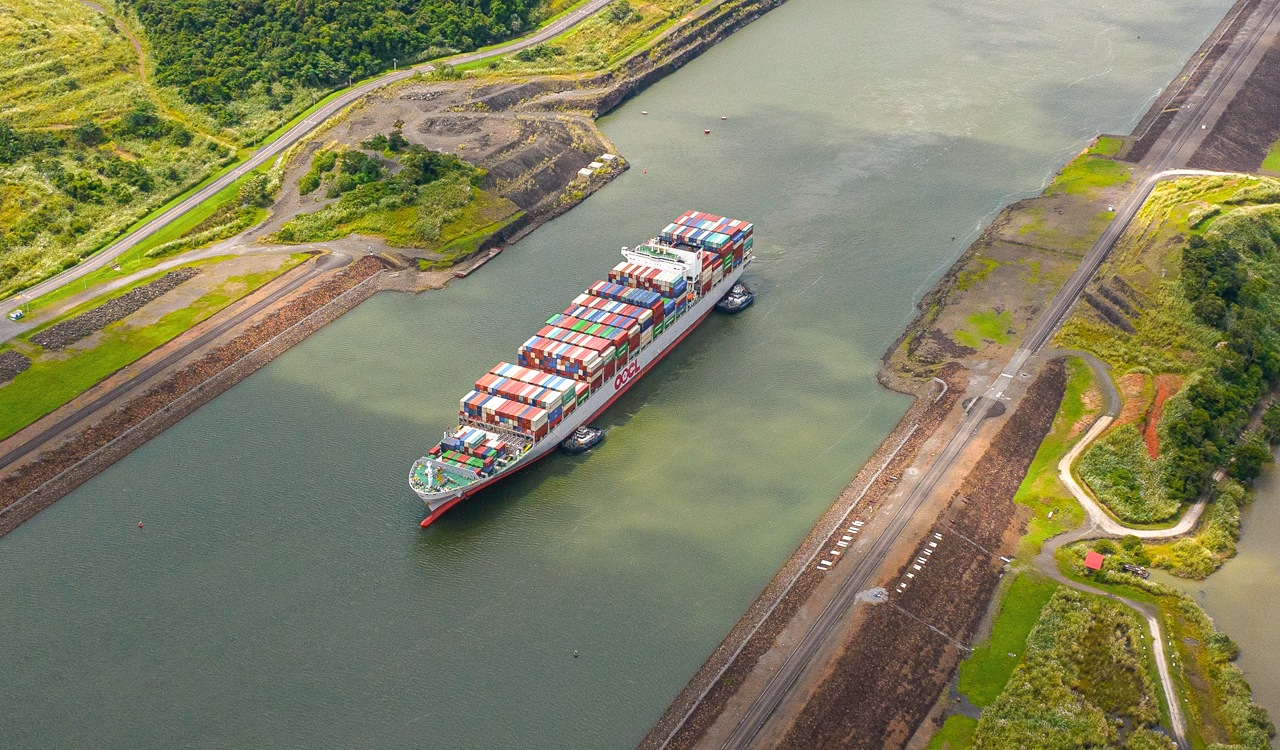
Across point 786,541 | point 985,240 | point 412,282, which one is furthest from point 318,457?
point 985,240

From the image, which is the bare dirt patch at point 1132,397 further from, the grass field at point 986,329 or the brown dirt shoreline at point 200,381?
the brown dirt shoreline at point 200,381

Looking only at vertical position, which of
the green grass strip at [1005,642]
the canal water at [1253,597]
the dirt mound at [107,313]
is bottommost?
the canal water at [1253,597]

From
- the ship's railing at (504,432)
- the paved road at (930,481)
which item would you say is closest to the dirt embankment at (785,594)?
the paved road at (930,481)

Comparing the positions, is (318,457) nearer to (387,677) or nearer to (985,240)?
(387,677)

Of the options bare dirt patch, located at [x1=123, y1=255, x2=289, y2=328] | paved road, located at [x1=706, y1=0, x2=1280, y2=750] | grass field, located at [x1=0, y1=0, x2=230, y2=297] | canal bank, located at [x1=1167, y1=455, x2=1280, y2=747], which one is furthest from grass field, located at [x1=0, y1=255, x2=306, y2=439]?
canal bank, located at [x1=1167, y1=455, x2=1280, y2=747]

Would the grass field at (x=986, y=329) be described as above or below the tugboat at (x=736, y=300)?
below
